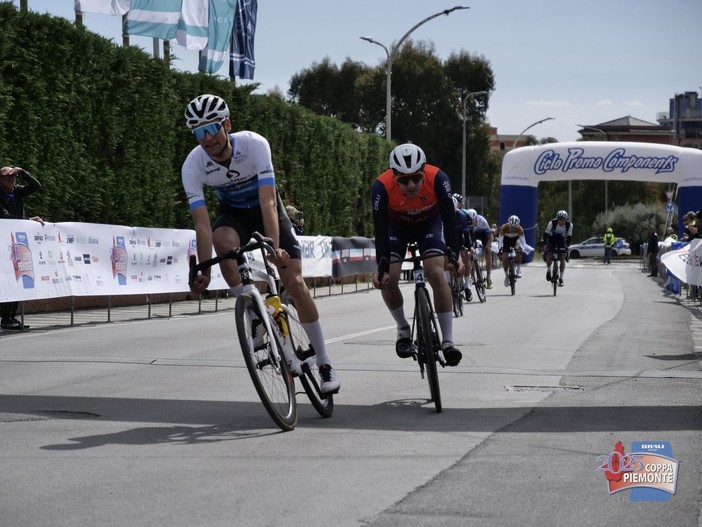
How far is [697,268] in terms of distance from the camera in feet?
67.7

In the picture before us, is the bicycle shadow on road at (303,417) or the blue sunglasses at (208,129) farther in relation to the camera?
the blue sunglasses at (208,129)

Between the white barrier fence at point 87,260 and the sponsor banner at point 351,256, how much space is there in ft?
25.6

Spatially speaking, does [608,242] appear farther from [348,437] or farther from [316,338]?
[348,437]

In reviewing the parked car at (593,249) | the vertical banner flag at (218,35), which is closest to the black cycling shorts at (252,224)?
the vertical banner flag at (218,35)

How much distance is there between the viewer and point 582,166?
48.5 metres

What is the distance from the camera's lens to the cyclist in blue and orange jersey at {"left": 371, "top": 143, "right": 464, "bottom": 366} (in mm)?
8914

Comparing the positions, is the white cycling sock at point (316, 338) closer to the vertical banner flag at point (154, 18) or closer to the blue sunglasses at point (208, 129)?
the blue sunglasses at point (208, 129)

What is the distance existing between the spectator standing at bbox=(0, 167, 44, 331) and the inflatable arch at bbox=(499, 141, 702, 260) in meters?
33.6

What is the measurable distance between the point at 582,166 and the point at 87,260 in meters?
34.6

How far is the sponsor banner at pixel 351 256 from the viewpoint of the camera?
2788 cm

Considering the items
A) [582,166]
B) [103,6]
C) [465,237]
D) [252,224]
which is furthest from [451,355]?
[582,166]

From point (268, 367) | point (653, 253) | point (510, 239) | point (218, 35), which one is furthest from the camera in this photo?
point (653, 253)

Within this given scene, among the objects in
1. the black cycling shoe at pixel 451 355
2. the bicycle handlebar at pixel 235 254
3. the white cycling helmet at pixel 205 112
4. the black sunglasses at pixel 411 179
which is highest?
the white cycling helmet at pixel 205 112

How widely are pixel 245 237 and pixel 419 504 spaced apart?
316 centimetres
